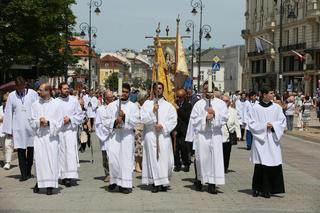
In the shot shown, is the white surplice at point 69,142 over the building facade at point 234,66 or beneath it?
beneath

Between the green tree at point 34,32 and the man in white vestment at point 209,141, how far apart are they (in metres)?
24.2

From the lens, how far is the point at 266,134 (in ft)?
37.8

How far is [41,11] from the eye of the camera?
3834 centimetres

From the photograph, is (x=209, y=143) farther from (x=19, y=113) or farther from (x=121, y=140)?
(x=19, y=113)

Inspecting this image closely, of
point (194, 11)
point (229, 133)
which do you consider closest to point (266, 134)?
point (229, 133)

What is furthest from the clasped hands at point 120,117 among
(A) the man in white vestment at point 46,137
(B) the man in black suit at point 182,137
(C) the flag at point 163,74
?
(C) the flag at point 163,74

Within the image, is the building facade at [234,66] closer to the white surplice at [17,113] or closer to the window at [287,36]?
the window at [287,36]

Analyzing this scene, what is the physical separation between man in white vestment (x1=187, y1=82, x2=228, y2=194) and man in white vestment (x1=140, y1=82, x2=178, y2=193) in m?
0.50

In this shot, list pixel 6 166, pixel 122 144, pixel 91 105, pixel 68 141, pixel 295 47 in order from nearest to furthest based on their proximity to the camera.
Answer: pixel 122 144, pixel 68 141, pixel 6 166, pixel 91 105, pixel 295 47

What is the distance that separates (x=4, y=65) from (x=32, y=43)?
3.52 m

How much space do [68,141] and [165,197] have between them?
2528 mm

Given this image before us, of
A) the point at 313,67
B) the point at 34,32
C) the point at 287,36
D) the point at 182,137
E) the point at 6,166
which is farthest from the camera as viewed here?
the point at 287,36

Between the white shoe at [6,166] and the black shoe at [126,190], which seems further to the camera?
the white shoe at [6,166]

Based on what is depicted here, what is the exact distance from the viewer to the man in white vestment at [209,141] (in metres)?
11.8
